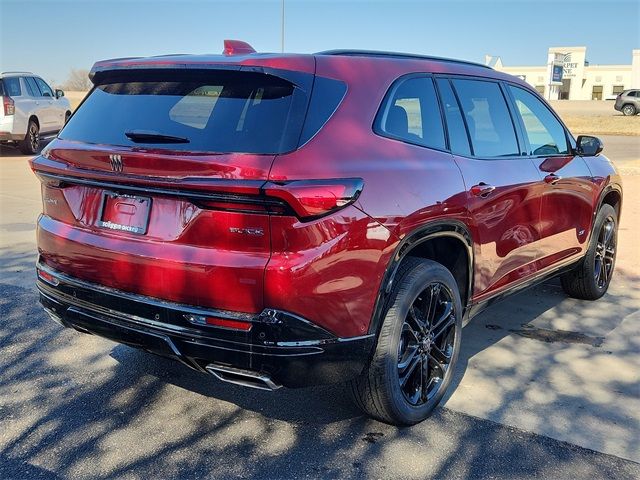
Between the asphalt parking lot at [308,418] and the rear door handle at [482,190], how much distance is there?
3.70 ft

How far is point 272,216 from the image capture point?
2.48 m

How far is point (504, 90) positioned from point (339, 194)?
83.0 inches

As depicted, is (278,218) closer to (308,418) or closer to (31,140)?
(308,418)

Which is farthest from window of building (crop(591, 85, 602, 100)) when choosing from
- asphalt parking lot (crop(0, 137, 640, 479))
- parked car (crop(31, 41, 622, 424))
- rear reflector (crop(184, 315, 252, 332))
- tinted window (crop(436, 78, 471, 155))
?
rear reflector (crop(184, 315, 252, 332))

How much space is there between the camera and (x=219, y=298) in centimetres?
257

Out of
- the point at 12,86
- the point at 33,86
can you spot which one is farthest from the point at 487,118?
the point at 33,86

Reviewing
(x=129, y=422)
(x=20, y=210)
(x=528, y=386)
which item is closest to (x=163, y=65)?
(x=129, y=422)

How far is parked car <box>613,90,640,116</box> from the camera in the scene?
141 ft

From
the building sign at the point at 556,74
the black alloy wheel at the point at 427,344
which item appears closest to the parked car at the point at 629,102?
the building sign at the point at 556,74

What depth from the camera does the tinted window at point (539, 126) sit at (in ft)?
14.2

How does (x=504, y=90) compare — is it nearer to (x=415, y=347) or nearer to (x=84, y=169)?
(x=415, y=347)

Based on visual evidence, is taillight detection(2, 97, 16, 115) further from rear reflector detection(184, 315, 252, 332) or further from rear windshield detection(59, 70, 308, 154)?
rear reflector detection(184, 315, 252, 332)

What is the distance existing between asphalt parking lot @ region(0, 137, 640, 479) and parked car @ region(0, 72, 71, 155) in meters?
11.7

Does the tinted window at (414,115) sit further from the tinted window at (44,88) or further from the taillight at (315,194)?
the tinted window at (44,88)
